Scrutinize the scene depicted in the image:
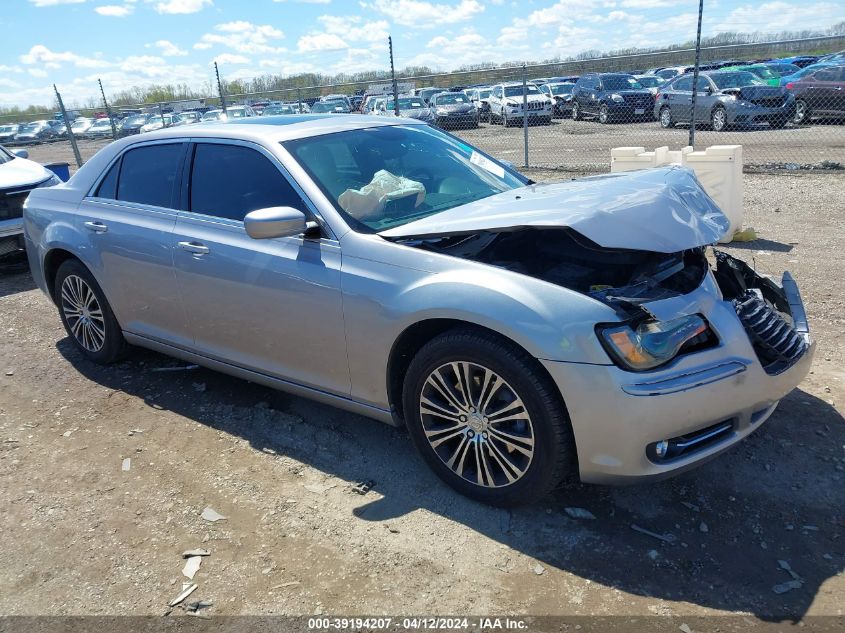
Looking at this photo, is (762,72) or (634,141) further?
(762,72)

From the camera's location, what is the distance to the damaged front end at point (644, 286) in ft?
8.89

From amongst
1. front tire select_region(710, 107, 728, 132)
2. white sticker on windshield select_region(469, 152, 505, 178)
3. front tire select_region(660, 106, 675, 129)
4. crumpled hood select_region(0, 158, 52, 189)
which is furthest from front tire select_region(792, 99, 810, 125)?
crumpled hood select_region(0, 158, 52, 189)

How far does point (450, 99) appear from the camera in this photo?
25.2 m

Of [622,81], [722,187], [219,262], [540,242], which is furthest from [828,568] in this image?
[622,81]

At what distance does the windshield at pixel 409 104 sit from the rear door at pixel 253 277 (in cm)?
1953

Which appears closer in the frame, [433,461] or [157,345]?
[433,461]

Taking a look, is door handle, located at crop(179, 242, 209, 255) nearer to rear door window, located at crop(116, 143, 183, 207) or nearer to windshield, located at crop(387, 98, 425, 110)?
rear door window, located at crop(116, 143, 183, 207)

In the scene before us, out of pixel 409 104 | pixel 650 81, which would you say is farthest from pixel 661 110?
pixel 409 104

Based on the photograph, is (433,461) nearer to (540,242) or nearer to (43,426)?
(540,242)

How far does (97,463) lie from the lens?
12.5ft

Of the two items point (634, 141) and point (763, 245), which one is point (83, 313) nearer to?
point (763, 245)

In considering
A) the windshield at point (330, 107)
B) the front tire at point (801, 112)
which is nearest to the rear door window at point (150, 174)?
the front tire at point (801, 112)

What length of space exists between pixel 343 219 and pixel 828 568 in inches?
101

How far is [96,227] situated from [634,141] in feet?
48.8
